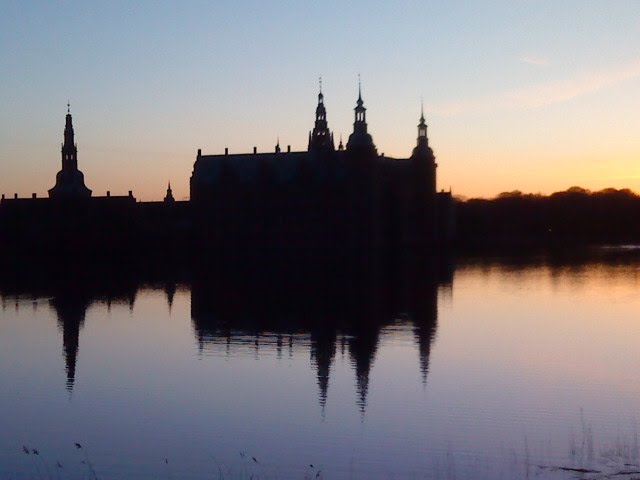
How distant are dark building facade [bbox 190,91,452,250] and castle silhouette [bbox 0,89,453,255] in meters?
0.10

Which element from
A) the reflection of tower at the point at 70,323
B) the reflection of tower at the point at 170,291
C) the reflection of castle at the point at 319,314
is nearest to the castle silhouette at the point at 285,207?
the reflection of tower at the point at 170,291

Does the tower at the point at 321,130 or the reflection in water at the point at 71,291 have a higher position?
the tower at the point at 321,130

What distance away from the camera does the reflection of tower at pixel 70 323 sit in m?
23.4

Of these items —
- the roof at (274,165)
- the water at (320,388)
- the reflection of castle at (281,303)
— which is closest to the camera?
the water at (320,388)

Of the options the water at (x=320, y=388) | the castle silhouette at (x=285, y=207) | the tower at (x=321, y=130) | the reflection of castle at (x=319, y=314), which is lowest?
the water at (x=320, y=388)

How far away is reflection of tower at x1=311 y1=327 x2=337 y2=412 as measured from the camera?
67.1 ft

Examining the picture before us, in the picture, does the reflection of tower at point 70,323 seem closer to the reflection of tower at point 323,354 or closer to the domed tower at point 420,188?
the reflection of tower at point 323,354

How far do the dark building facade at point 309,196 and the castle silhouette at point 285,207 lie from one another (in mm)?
104

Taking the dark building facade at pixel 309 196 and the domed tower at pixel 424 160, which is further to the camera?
the domed tower at pixel 424 160

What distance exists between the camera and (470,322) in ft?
107

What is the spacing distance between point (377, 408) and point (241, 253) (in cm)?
7771

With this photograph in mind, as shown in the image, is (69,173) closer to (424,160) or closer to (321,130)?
(321,130)

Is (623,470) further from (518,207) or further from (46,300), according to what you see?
(518,207)

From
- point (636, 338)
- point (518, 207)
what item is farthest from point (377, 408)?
point (518, 207)
